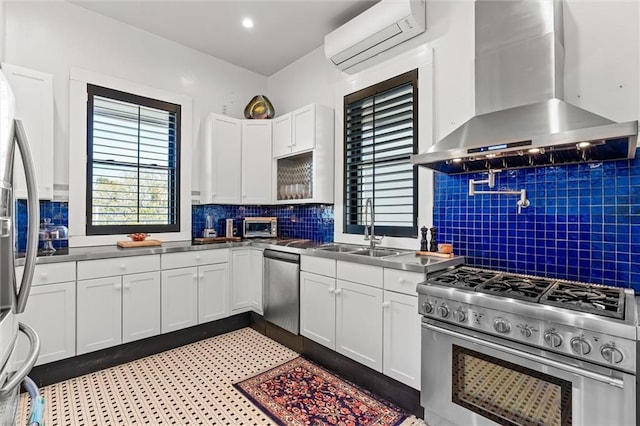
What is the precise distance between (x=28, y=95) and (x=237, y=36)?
6.40 ft

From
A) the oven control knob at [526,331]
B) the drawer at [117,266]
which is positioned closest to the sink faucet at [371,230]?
the oven control knob at [526,331]

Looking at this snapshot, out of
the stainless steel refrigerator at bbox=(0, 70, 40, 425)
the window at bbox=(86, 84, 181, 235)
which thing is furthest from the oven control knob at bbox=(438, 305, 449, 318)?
the window at bbox=(86, 84, 181, 235)

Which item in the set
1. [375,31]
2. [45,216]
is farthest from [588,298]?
[45,216]

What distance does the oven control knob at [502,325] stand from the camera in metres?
1.61

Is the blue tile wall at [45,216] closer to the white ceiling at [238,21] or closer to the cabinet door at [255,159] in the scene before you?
the cabinet door at [255,159]

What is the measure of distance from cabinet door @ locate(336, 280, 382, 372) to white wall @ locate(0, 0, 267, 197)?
232 centimetres

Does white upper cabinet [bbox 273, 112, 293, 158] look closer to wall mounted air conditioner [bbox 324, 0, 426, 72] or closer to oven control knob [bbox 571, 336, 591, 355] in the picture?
wall mounted air conditioner [bbox 324, 0, 426, 72]

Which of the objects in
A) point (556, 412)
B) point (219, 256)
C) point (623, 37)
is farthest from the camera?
point (219, 256)

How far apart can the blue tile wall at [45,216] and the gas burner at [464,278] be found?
3.15m

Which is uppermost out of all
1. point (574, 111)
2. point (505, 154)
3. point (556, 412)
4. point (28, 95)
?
point (28, 95)

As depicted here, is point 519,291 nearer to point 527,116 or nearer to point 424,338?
point 424,338

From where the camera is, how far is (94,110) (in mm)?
3154

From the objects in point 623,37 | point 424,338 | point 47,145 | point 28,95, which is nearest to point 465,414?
point 424,338

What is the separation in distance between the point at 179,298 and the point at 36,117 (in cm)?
189
